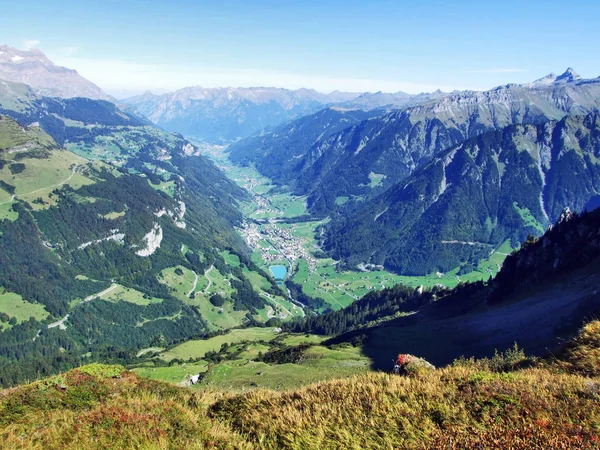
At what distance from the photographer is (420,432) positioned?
10.3 m

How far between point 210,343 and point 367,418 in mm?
154335

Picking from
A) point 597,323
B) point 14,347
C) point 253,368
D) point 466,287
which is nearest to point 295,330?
point 466,287

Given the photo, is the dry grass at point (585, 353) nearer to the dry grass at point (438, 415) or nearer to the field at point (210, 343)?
the dry grass at point (438, 415)

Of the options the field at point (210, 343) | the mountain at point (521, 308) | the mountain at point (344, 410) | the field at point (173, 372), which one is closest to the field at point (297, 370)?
the mountain at point (521, 308)

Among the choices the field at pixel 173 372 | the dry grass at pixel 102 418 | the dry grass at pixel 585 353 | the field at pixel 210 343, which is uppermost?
the dry grass at pixel 585 353

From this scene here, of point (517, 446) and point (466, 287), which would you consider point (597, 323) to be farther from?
point (466, 287)

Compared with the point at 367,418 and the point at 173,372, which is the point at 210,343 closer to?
the point at 173,372

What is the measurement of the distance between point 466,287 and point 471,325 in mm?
44222

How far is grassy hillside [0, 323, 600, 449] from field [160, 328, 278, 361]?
13451cm

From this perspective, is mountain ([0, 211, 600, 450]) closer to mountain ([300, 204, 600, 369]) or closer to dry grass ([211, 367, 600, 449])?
dry grass ([211, 367, 600, 449])

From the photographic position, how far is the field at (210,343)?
144 meters

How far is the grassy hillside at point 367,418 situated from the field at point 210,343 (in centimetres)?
13451

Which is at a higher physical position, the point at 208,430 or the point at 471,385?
the point at 471,385

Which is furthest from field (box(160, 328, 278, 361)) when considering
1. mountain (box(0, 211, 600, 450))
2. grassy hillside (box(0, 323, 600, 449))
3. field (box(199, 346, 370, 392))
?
grassy hillside (box(0, 323, 600, 449))
